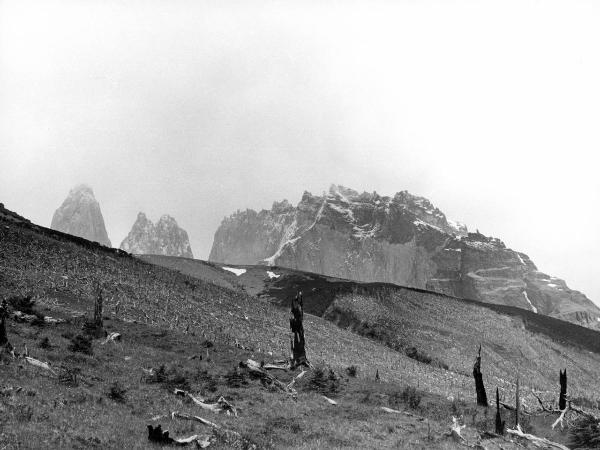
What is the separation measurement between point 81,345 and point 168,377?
6.70 m

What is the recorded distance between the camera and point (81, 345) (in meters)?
30.3

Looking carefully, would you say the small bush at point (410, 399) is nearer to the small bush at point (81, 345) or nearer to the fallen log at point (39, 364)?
the small bush at point (81, 345)

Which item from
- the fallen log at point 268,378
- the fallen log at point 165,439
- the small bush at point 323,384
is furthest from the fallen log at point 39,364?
the small bush at point 323,384

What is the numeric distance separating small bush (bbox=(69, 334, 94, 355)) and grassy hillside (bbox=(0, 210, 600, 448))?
1.18 feet

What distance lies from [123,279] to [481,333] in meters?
92.0

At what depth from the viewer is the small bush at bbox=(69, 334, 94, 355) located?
2948 cm

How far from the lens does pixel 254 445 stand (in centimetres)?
1669

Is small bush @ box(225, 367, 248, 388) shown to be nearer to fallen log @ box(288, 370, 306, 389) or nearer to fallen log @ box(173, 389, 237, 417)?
fallen log @ box(288, 370, 306, 389)

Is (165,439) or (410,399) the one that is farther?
(410,399)

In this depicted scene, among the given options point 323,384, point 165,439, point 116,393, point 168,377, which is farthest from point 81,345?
point 165,439

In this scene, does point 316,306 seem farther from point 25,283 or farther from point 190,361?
point 190,361

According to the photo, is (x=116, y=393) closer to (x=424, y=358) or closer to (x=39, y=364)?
(x=39, y=364)

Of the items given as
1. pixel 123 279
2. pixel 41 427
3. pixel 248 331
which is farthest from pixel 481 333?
pixel 41 427

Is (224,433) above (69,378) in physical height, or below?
below
